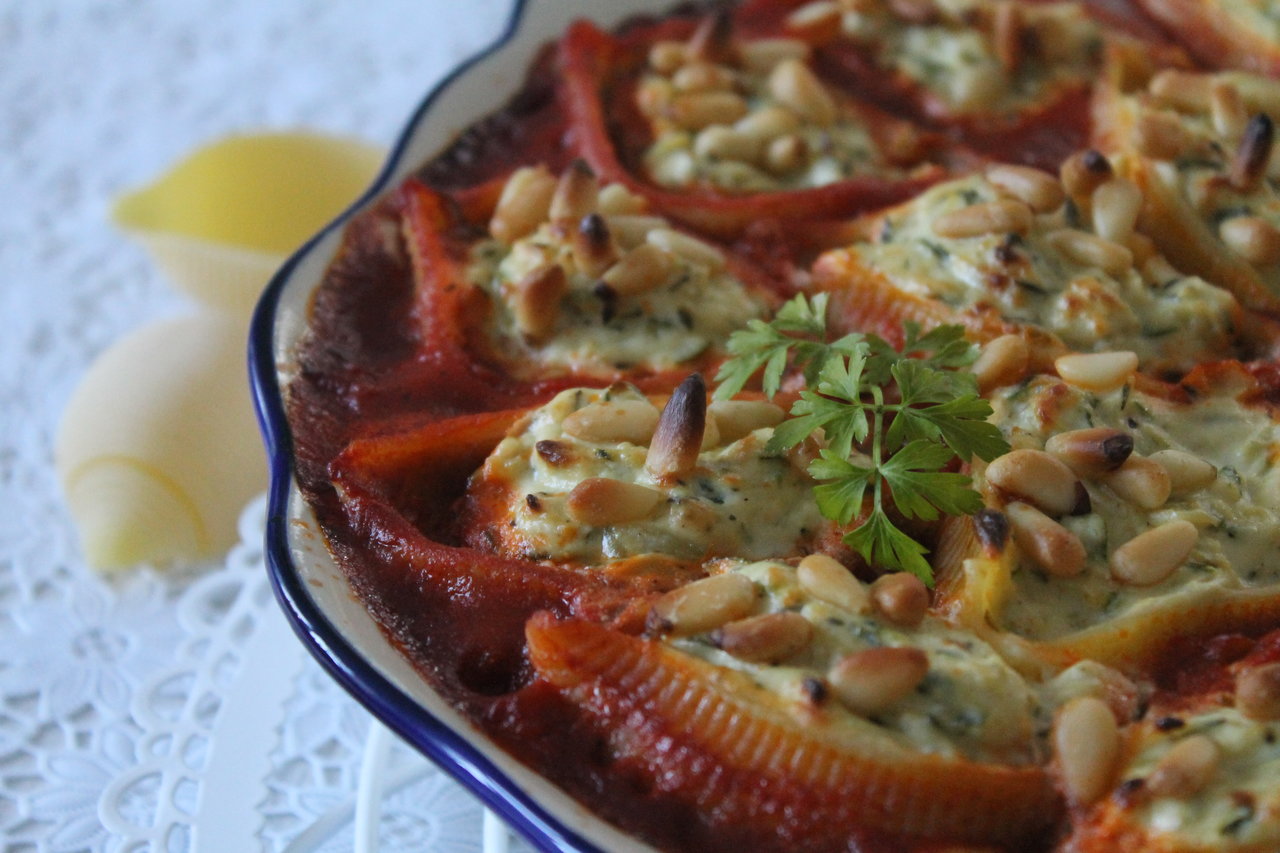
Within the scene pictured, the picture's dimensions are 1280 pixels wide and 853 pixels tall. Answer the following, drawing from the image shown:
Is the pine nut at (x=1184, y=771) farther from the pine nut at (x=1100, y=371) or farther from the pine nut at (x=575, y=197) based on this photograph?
the pine nut at (x=575, y=197)

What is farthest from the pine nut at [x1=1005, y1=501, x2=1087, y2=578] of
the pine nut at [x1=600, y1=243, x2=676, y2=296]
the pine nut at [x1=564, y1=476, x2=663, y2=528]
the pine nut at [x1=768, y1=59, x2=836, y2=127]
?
the pine nut at [x1=768, y1=59, x2=836, y2=127]

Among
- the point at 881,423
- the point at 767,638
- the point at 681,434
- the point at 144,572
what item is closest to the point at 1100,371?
the point at 881,423

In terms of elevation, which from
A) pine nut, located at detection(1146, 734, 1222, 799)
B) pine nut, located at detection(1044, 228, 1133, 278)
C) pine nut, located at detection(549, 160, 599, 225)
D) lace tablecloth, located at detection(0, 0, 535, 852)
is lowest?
lace tablecloth, located at detection(0, 0, 535, 852)

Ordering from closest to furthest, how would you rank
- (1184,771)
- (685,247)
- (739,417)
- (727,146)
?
(1184,771) → (739,417) → (685,247) → (727,146)

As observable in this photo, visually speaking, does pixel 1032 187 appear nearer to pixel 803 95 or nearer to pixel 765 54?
pixel 803 95

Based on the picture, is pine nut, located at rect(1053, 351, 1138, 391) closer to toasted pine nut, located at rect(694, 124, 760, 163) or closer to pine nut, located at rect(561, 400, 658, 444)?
pine nut, located at rect(561, 400, 658, 444)
